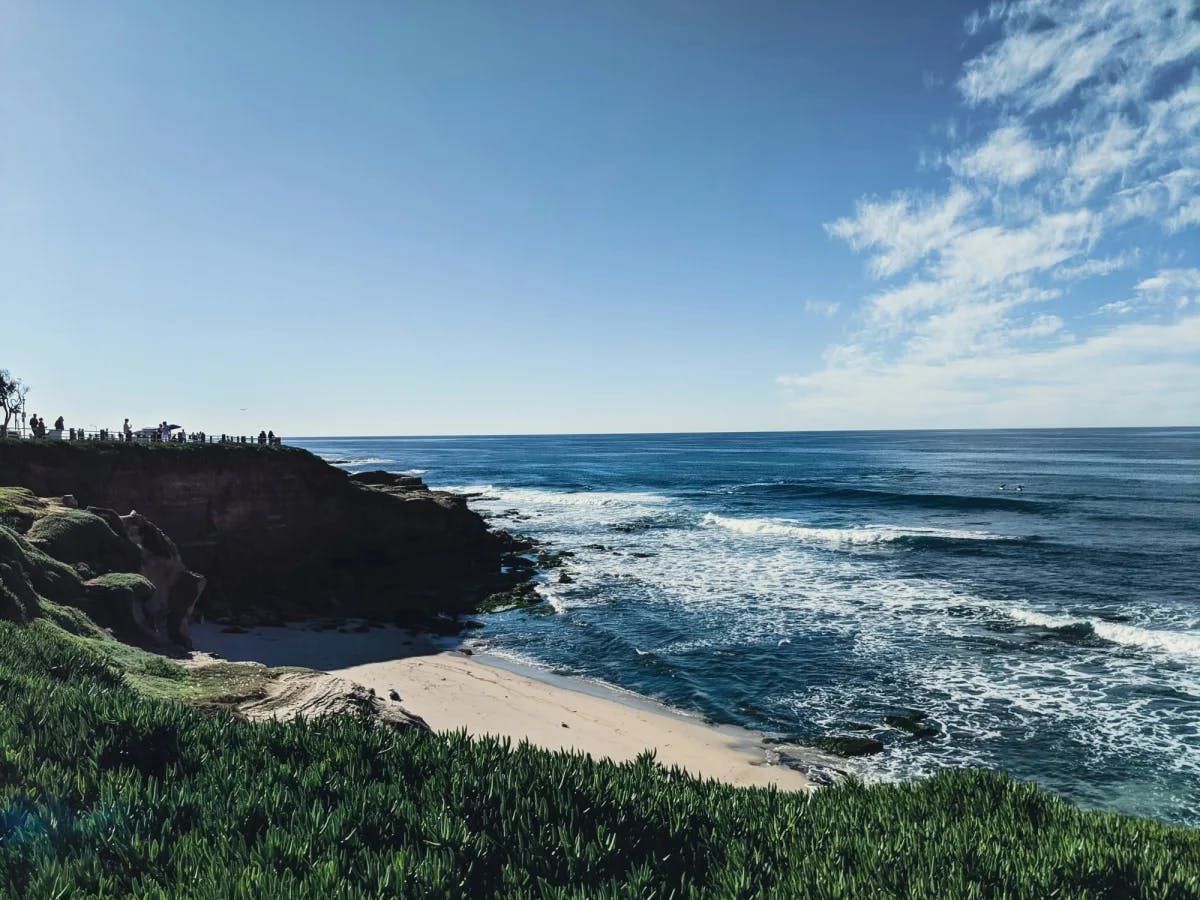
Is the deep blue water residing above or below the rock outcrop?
below

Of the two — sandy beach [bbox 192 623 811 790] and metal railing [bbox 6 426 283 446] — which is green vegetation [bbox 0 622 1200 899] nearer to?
sandy beach [bbox 192 623 811 790]

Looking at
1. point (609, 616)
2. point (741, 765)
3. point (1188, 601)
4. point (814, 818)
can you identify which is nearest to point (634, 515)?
point (609, 616)

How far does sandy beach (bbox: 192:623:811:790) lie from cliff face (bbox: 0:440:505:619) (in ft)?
14.4

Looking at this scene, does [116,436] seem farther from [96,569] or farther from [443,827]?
[443,827]

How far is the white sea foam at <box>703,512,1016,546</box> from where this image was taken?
43719 mm

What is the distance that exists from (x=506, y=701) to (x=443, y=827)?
1564cm

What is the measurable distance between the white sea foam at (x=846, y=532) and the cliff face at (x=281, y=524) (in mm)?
19807

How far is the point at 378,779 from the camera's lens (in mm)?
6488

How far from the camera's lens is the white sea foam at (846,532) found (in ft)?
143

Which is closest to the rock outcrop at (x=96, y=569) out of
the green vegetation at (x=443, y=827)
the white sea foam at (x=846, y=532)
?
the green vegetation at (x=443, y=827)

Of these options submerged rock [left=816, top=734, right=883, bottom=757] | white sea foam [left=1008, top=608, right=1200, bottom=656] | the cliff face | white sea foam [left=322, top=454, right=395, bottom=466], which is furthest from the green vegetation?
white sea foam [left=322, top=454, right=395, bottom=466]

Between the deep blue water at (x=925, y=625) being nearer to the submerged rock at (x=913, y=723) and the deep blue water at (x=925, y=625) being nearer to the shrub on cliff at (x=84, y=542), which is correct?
the submerged rock at (x=913, y=723)

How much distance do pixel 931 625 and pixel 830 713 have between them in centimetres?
1005

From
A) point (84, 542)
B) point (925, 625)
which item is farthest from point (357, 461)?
point (925, 625)
